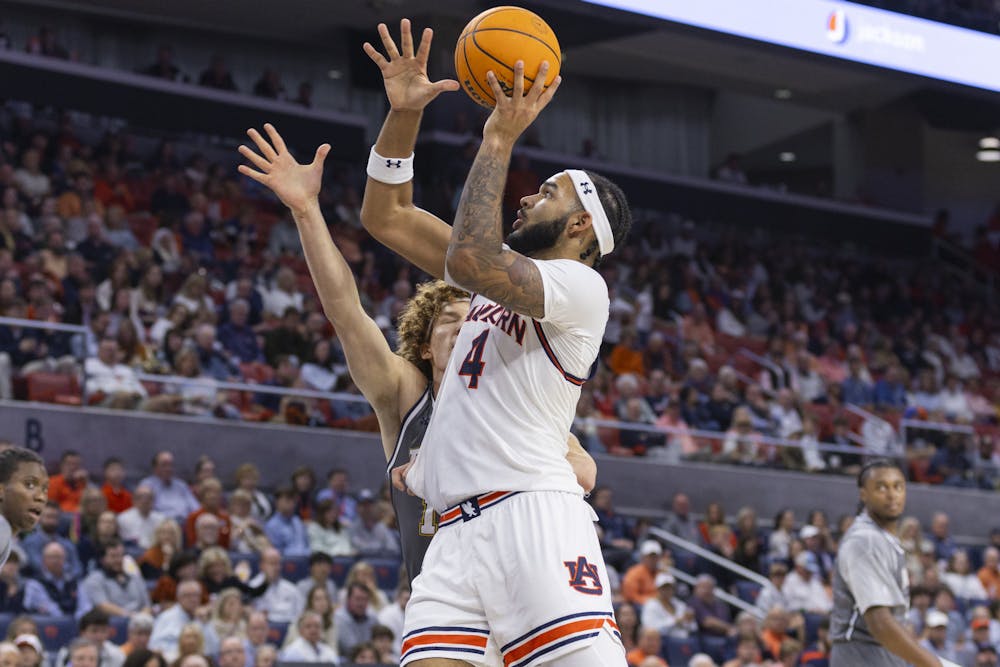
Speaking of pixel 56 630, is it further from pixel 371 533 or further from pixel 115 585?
pixel 371 533

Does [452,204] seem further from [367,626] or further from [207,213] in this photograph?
[367,626]

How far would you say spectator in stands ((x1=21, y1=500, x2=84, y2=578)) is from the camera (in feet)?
35.0

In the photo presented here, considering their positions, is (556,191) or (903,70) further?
(903,70)

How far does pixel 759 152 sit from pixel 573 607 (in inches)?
955

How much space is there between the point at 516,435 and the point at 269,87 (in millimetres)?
16815

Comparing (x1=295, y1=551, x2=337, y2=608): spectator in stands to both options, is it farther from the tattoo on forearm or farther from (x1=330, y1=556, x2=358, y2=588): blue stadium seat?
the tattoo on forearm

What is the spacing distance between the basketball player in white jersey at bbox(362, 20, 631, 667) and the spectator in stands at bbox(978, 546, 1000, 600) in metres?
13.1

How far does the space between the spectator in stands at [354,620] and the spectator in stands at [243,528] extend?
43.5 inches

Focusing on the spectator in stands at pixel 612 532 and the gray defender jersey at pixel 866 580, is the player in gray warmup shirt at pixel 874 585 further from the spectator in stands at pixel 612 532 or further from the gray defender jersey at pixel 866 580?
the spectator in stands at pixel 612 532

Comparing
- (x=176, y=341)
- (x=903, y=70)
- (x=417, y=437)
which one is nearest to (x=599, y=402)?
(x=176, y=341)

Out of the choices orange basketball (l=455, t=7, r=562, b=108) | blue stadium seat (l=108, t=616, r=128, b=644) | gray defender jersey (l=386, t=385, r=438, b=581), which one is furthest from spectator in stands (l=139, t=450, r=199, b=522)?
orange basketball (l=455, t=7, r=562, b=108)

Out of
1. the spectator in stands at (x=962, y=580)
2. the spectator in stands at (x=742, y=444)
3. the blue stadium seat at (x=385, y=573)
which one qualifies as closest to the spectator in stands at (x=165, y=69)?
the spectator in stands at (x=742, y=444)

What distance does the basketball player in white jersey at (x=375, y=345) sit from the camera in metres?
4.80

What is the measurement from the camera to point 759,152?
27578 mm
